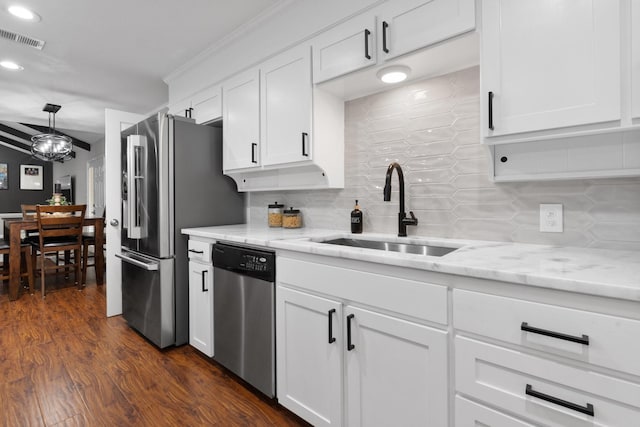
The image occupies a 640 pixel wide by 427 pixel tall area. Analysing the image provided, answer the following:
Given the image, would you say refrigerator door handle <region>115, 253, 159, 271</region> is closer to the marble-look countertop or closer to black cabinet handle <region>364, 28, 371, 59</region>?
the marble-look countertop

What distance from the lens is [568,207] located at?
4.82ft

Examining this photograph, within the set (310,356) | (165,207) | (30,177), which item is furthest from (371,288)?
(30,177)

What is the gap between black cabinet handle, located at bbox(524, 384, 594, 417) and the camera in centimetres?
88

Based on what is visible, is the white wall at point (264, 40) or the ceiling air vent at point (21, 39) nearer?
the white wall at point (264, 40)

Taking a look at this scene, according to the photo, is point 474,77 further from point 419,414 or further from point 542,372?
point 419,414

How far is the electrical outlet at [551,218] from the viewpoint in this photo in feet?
4.87

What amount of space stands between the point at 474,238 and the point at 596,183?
1.80ft

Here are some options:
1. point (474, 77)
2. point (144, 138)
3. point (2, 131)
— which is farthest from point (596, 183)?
point (2, 131)

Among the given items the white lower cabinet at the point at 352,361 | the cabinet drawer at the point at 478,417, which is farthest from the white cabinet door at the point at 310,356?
the cabinet drawer at the point at 478,417

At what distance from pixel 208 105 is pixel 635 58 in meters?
2.72

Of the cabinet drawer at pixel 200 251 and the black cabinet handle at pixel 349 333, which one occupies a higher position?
the cabinet drawer at pixel 200 251

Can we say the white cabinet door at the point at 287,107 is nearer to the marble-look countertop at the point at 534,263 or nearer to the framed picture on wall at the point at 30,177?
the marble-look countertop at the point at 534,263

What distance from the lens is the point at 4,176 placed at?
26.5 ft

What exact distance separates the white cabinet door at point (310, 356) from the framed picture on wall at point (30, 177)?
389 inches
